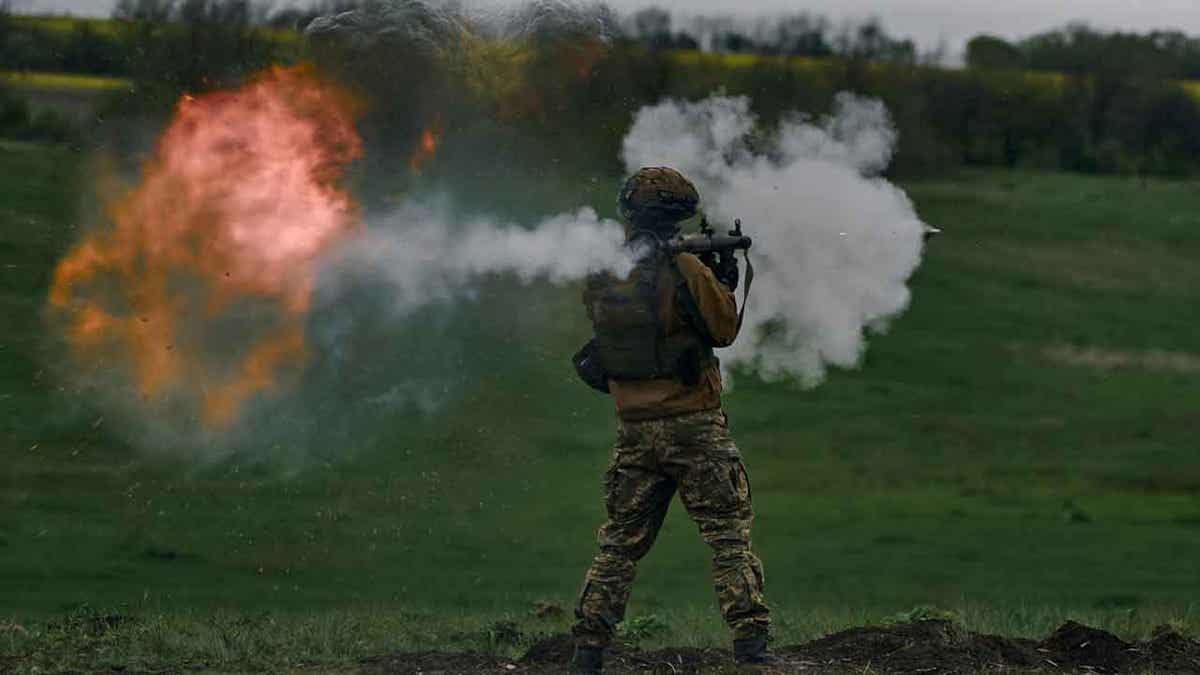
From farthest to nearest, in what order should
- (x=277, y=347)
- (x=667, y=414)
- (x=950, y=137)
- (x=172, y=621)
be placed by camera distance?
(x=950, y=137), (x=277, y=347), (x=172, y=621), (x=667, y=414)

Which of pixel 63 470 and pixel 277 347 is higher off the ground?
pixel 277 347

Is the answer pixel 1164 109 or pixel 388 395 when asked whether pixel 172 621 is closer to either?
pixel 388 395

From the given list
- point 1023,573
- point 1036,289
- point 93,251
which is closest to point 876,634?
point 93,251

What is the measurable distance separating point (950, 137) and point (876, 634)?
16.9 m

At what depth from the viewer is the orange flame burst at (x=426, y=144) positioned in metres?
12.3

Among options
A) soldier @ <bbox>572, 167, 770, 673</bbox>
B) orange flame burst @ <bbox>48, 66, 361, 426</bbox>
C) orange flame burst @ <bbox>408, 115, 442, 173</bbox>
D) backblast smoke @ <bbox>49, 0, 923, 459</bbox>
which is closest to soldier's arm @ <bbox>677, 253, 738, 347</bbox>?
soldier @ <bbox>572, 167, 770, 673</bbox>

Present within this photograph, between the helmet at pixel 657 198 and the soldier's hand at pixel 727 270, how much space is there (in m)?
0.31

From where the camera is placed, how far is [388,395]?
732 inches

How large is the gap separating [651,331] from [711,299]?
0.34 meters

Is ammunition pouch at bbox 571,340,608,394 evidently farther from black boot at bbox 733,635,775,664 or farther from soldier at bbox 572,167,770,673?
black boot at bbox 733,635,775,664

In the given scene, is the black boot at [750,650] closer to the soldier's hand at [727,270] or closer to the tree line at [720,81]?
the soldier's hand at [727,270]

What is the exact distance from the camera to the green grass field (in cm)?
1224

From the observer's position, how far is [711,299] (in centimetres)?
891

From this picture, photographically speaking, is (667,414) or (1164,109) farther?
(1164,109)
